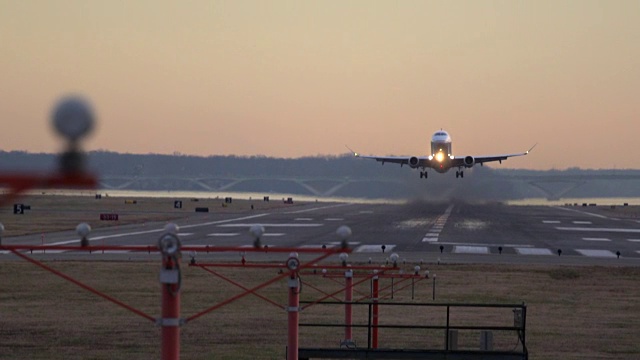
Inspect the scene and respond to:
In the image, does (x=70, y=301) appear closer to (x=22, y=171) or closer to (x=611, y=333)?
(x=611, y=333)

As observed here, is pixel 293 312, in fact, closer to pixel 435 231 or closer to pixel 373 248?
pixel 373 248

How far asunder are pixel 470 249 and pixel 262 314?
37593 mm

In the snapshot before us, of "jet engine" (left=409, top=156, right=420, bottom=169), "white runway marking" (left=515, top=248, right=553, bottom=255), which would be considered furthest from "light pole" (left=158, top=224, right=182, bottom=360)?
"jet engine" (left=409, top=156, right=420, bottom=169)

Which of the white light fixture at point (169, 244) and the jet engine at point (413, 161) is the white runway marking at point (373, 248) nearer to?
the jet engine at point (413, 161)

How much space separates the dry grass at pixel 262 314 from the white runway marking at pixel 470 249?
43.2ft

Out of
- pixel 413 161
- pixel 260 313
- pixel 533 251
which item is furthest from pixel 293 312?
pixel 413 161

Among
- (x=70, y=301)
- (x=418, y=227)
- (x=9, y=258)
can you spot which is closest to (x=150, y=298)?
(x=70, y=301)

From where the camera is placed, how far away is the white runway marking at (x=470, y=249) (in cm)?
6993

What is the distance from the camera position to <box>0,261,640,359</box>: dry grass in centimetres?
2977

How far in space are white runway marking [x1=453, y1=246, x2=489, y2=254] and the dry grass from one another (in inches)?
519

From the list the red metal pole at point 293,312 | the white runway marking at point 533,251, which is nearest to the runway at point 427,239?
the white runway marking at point 533,251

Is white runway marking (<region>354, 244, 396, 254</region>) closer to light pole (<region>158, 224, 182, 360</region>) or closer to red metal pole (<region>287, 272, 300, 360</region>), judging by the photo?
red metal pole (<region>287, 272, 300, 360</region>)

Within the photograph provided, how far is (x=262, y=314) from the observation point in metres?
37.5

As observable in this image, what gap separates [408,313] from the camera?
125ft
